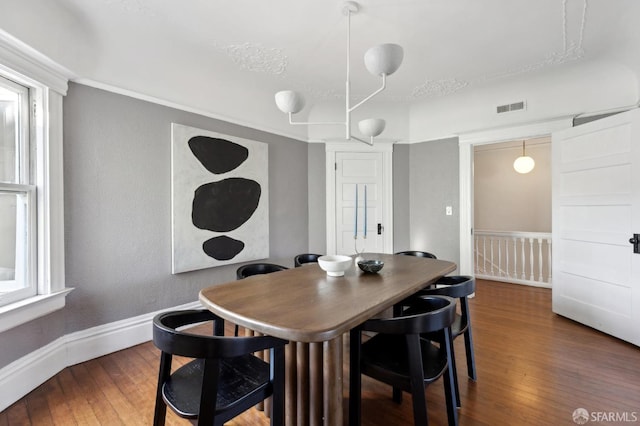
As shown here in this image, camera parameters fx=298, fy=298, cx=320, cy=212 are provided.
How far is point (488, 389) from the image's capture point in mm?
1962

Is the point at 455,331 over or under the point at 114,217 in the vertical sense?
under

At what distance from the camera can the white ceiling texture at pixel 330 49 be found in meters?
2.11

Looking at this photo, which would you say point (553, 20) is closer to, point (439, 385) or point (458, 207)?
point (458, 207)

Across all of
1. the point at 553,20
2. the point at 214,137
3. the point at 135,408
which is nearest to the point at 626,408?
the point at 553,20

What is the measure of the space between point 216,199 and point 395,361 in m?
2.40

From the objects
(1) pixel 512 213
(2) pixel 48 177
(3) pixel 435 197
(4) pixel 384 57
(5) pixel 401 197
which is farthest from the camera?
(1) pixel 512 213

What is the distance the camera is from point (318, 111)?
419 cm

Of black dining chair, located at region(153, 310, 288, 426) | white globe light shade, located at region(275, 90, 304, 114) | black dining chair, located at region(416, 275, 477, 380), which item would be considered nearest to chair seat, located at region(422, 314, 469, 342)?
black dining chair, located at region(416, 275, 477, 380)

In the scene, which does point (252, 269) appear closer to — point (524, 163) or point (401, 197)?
point (401, 197)

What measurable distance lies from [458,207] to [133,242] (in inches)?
149

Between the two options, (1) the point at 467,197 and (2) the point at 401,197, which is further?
(2) the point at 401,197

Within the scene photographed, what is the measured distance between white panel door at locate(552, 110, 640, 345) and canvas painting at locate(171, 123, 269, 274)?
10.9 feet

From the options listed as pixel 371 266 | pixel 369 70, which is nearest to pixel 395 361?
pixel 371 266

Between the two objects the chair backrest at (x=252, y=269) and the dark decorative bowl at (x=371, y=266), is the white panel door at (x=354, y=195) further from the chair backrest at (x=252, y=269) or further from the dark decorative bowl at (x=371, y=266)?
the dark decorative bowl at (x=371, y=266)
